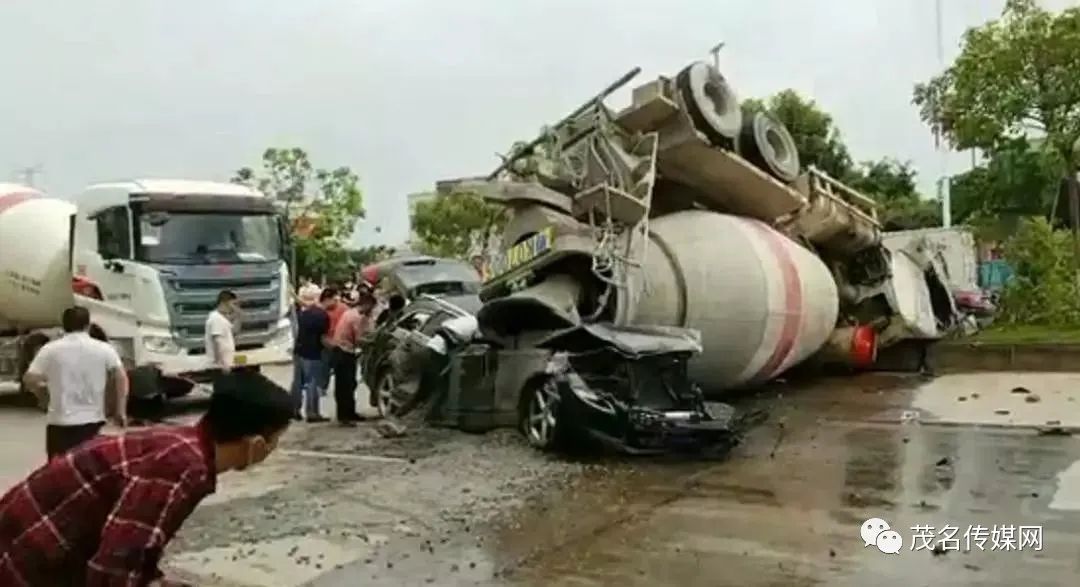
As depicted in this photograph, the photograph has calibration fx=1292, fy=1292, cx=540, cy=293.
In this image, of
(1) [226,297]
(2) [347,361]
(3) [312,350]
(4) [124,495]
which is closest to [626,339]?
(2) [347,361]

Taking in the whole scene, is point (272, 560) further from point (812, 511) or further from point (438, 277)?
point (438, 277)

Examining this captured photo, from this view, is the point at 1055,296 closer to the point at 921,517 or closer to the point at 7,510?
the point at 921,517

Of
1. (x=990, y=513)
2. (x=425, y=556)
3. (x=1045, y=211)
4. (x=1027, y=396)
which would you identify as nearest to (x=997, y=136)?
(x=1027, y=396)

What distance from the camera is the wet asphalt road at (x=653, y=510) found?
23.2ft

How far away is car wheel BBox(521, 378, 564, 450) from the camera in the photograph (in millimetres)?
10805

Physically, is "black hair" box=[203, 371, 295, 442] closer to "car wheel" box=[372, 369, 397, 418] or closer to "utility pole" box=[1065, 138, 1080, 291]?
"car wheel" box=[372, 369, 397, 418]

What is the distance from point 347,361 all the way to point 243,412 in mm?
11293

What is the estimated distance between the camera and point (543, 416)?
36.3 ft

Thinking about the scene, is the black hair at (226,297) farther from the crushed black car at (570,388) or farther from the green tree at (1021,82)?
the green tree at (1021,82)

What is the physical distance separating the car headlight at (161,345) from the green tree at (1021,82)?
12.3 meters

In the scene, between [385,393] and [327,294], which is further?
[327,294]

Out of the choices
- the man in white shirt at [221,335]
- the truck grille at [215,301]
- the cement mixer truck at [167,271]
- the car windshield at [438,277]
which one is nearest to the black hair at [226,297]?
the man in white shirt at [221,335]

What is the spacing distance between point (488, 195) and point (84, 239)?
5367 mm

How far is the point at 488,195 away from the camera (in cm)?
1462
